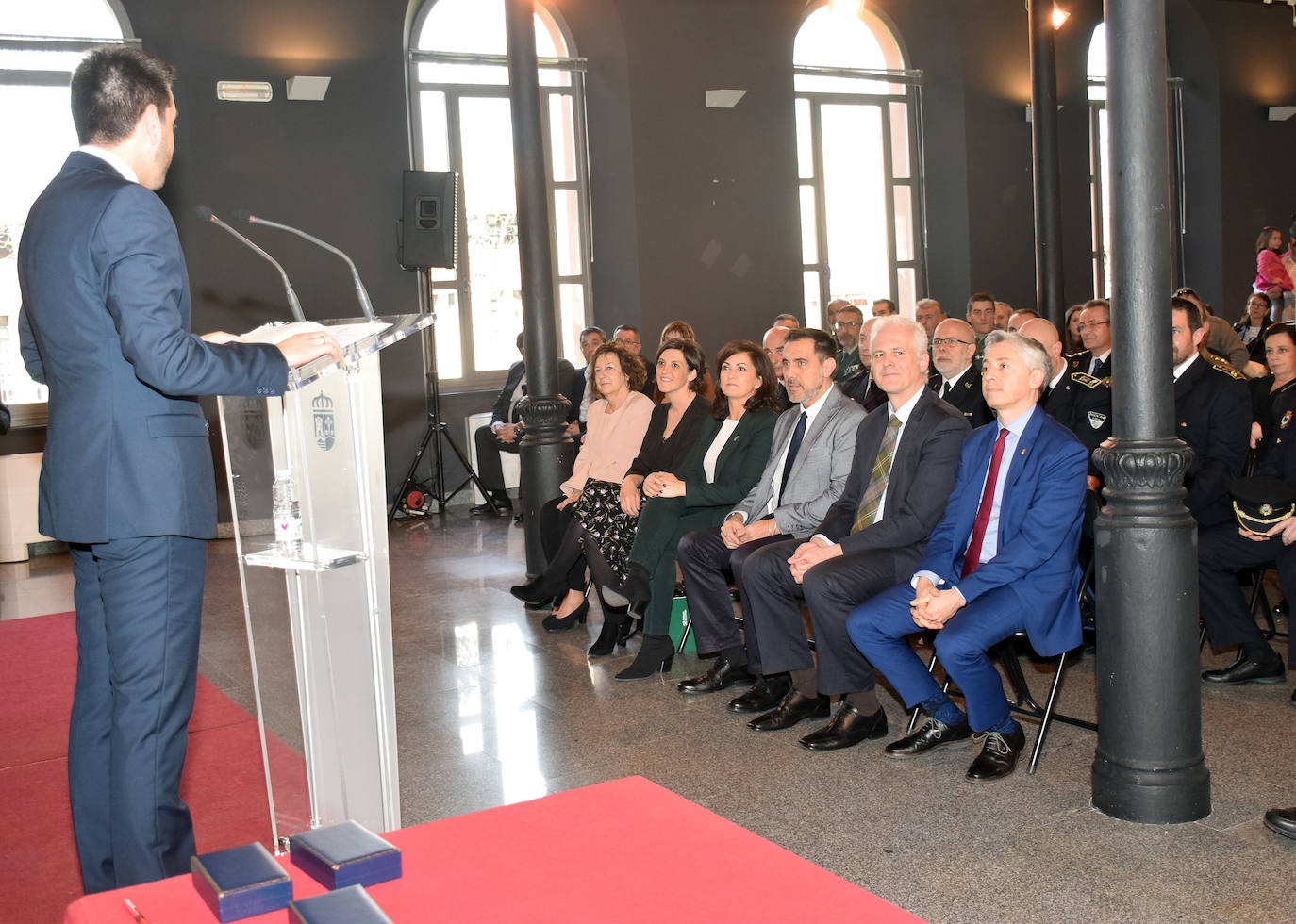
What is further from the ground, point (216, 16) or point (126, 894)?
point (216, 16)

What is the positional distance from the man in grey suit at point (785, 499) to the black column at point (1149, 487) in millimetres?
1352

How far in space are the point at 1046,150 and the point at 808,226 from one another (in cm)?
347

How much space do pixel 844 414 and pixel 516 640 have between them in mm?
1855

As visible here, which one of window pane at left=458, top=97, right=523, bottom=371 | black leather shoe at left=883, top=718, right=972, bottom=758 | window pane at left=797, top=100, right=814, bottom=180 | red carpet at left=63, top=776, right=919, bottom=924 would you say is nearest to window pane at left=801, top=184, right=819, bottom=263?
window pane at left=797, top=100, right=814, bottom=180

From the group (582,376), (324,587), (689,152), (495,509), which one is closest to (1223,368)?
(324,587)

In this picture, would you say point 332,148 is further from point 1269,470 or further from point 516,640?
point 1269,470

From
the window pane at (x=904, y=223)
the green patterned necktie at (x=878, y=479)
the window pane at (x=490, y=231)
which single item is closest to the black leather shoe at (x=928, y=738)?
the green patterned necktie at (x=878, y=479)

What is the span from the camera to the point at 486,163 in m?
10.6

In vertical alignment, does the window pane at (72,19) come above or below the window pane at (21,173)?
above

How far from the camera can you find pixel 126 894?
114 centimetres

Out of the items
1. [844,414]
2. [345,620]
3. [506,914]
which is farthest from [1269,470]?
[506,914]

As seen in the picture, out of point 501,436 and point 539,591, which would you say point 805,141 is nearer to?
point 501,436

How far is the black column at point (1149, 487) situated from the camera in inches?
113

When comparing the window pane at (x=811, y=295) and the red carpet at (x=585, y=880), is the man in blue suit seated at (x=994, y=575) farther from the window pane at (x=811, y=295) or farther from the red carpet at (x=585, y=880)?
the window pane at (x=811, y=295)
